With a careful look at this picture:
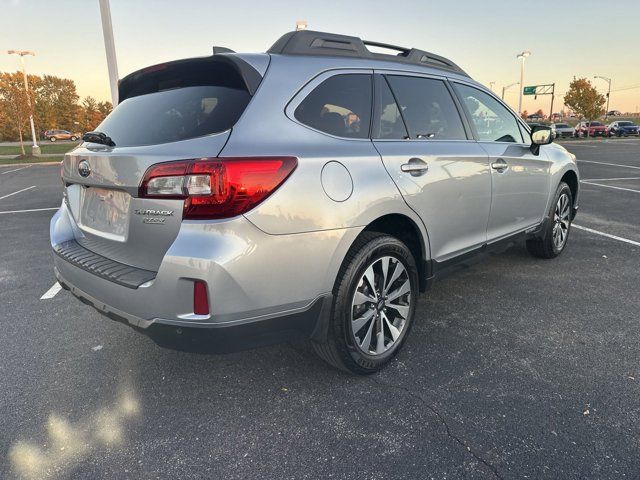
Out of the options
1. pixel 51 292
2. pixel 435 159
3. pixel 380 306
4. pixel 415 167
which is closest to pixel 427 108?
pixel 435 159

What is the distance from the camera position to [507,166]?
3.77 metres

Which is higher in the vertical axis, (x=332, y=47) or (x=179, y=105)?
(x=332, y=47)

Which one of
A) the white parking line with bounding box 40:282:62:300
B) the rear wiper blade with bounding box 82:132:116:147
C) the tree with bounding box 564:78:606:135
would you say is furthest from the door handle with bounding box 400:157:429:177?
the tree with bounding box 564:78:606:135

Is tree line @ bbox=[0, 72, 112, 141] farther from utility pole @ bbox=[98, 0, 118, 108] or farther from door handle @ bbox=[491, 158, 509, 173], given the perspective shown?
door handle @ bbox=[491, 158, 509, 173]

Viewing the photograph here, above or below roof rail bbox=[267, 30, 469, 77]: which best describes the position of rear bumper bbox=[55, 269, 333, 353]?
below

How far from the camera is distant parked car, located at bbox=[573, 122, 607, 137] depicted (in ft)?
145

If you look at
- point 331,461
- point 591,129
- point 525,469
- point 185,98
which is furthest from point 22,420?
point 591,129

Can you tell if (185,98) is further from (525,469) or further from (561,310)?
(561,310)

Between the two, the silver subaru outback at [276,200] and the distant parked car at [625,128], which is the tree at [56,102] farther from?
the silver subaru outback at [276,200]

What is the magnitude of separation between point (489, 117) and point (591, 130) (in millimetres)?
48455

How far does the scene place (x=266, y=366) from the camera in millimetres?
2887

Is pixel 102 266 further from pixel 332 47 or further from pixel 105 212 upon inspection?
pixel 332 47

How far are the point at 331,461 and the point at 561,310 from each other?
2487mm

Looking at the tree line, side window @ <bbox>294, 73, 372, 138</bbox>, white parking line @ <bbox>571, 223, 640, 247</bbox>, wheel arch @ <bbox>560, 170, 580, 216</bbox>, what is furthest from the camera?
the tree line
